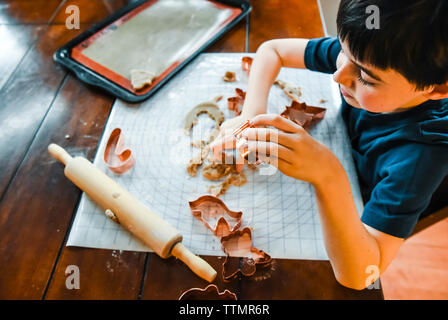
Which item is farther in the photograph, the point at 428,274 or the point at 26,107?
the point at 428,274

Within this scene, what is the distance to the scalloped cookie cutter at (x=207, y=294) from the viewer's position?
0.47 metres

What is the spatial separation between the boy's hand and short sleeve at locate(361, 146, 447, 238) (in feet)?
0.39

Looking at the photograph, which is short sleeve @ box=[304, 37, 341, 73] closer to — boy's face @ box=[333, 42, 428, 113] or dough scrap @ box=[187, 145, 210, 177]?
boy's face @ box=[333, 42, 428, 113]

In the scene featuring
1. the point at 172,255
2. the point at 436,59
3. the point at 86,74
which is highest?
the point at 436,59

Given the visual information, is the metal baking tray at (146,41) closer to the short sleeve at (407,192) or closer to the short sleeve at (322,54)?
the short sleeve at (322,54)

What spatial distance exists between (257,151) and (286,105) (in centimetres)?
31

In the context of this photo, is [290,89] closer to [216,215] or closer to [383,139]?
[383,139]

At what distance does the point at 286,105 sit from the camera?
2.36ft

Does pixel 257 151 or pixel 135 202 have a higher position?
pixel 257 151

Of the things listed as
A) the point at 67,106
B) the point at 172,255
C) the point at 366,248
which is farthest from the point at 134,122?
the point at 366,248

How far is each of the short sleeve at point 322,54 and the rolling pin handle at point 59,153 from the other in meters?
0.57

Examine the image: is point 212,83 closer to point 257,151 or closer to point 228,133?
point 228,133

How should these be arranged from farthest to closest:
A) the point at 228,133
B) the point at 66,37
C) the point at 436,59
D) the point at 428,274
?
the point at 428,274 < the point at 66,37 < the point at 228,133 < the point at 436,59

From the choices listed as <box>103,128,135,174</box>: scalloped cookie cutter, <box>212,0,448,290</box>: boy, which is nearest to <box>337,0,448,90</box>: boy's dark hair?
<box>212,0,448,290</box>: boy
